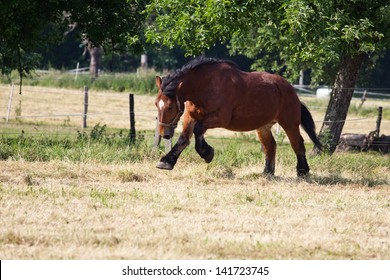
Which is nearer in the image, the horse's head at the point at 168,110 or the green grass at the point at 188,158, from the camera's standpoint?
the horse's head at the point at 168,110

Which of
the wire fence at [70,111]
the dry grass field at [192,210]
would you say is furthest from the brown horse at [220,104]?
the wire fence at [70,111]

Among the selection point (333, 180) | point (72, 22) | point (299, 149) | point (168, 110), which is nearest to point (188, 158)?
point (299, 149)

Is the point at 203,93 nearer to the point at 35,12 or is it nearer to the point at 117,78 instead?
the point at 35,12

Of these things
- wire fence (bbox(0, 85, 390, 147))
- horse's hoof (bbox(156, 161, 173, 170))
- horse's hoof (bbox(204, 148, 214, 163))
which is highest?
horse's hoof (bbox(204, 148, 214, 163))

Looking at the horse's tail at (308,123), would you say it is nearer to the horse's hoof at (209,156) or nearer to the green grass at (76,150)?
the horse's hoof at (209,156)

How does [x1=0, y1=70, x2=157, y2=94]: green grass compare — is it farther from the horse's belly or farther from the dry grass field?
the horse's belly

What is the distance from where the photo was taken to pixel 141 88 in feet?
145

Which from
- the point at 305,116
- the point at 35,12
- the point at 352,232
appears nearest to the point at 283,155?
the point at 305,116

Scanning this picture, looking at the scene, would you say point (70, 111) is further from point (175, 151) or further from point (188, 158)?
point (175, 151)

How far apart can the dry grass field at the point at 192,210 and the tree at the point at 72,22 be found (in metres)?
3.71

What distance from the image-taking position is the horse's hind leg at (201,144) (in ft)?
46.3

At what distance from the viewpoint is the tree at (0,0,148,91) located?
58.1 feet

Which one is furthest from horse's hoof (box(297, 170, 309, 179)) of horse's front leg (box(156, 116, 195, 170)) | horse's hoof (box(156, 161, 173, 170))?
horse's hoof (box(156, 161, 173, 170))

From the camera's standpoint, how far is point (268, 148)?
→ 1552 cm
